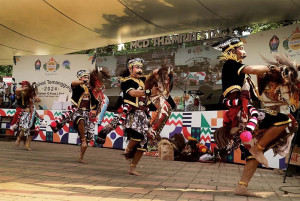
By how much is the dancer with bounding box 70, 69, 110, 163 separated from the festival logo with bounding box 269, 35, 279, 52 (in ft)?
15.1

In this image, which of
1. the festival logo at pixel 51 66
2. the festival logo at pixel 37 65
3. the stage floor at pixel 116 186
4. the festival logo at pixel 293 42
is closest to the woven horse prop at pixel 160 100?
the stage floor at pixel 116 186

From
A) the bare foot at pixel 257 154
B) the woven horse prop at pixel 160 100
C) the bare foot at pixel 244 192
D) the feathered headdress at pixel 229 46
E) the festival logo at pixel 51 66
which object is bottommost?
the bare foot at pixel 244 192

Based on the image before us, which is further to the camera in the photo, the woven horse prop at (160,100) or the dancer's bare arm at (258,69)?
the woven horse prop at (160,100)

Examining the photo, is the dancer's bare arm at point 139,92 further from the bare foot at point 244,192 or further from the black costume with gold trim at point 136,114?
the bare foot at point 244,192

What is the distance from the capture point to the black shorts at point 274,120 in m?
3.68

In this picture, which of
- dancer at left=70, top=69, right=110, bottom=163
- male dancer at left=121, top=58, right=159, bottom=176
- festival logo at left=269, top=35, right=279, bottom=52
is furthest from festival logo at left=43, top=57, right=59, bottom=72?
male dancer at left=121, top=58, right=159, bottom=176

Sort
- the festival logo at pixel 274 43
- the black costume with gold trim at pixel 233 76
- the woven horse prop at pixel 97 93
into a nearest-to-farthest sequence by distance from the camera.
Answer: the black costume with gold trim at pixel 233 76, the woven horse prop at pixel 97 93, the festival logo at pixel 274 43

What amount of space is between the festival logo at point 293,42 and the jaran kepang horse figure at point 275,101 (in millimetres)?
4931

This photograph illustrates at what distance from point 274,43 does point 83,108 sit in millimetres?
5227

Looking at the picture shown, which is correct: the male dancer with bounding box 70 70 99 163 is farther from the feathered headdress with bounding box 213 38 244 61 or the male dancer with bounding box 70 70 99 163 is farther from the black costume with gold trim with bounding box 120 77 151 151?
the feathered headdress with bounding box 213 38 244 61

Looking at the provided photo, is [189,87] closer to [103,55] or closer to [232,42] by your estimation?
[103,55]

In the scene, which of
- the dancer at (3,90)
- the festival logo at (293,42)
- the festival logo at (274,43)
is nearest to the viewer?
the festival logo at (293,42)

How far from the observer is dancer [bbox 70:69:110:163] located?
6812 millimetres

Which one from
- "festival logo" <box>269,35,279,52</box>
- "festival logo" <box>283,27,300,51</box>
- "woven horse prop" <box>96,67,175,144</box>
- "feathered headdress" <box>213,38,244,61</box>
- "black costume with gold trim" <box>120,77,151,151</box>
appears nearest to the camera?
"feathered headdress" <box>213,38,244,61</box>
